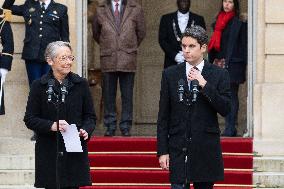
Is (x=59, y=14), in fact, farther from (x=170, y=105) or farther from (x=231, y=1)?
(x=170, y=105)

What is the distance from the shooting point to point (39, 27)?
1251cm

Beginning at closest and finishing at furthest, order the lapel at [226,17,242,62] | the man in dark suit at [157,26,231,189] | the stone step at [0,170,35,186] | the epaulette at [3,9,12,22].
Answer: the man in dark suit at [157,26,231,189] → the stone step at [0,170,35,186] → the epaulette at [3,9,12,22] → the lapel at [226,17,242,62]

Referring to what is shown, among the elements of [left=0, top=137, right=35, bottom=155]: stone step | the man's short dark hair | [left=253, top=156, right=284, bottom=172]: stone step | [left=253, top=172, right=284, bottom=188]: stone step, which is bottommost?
[left=253, top=172, right=284, bottom=188]: stone step

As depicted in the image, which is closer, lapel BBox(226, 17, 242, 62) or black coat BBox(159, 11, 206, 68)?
lapel BBox(226, 17, 242, 62)

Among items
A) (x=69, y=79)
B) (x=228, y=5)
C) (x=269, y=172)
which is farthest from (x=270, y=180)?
(x=69, y=79)

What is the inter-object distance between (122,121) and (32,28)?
1.61 meters

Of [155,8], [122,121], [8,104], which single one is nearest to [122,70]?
[122,121]

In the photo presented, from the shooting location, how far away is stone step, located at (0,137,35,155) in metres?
12.5

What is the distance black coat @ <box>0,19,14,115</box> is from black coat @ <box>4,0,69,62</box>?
27cm

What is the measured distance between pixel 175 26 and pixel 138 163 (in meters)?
2.18

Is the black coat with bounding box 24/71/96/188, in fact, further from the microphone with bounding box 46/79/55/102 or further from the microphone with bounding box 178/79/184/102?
the microphone with bounding box 178/79/184/102

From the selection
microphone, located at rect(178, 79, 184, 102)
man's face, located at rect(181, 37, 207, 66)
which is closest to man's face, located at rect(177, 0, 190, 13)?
man's face, located at rect(181, 37, 207, 66)

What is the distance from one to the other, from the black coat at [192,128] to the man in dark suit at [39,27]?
4386 millimetres

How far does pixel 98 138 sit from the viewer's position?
1260 centimetres
